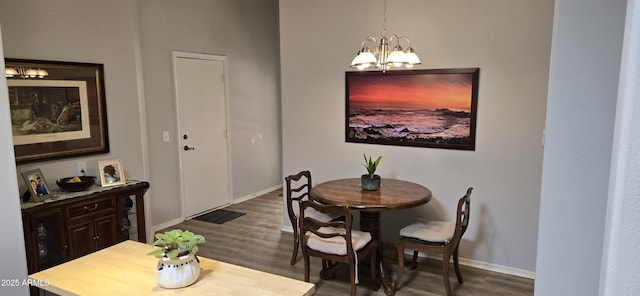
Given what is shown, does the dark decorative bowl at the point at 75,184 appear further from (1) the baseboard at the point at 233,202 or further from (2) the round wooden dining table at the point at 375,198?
(2) the round wooden dining table at the point at 375,198

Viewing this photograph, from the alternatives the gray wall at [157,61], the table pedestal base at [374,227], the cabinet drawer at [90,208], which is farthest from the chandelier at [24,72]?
the table pedestal base at [374,227]

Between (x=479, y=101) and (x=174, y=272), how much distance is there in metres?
2.89

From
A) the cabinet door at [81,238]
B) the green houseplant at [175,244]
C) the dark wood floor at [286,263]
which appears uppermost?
the green houseplant at [175,244]

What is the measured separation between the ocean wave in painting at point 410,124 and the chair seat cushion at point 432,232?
816 mm

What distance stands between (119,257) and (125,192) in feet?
6.05

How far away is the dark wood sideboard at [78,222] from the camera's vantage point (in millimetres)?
3025

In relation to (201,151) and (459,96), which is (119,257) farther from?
(201,151)


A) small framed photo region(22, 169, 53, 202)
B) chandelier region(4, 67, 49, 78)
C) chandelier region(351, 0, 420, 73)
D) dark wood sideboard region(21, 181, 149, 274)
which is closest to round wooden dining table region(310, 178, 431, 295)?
chandelier region(351, 0, 420, 73)

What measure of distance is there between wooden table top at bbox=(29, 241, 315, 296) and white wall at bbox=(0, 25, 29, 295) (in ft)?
0.28

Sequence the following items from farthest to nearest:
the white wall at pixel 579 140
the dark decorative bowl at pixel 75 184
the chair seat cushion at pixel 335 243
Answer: the dark decorative bowl at pixel 75 184 → the chair seat cushion at pixel 335 243 → the white wall at pixel 579 140

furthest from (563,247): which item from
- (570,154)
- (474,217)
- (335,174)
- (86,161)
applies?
(86,161)

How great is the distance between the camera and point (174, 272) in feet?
5.60

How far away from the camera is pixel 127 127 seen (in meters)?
4.27

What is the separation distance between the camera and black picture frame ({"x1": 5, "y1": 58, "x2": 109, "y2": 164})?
3.35 m
